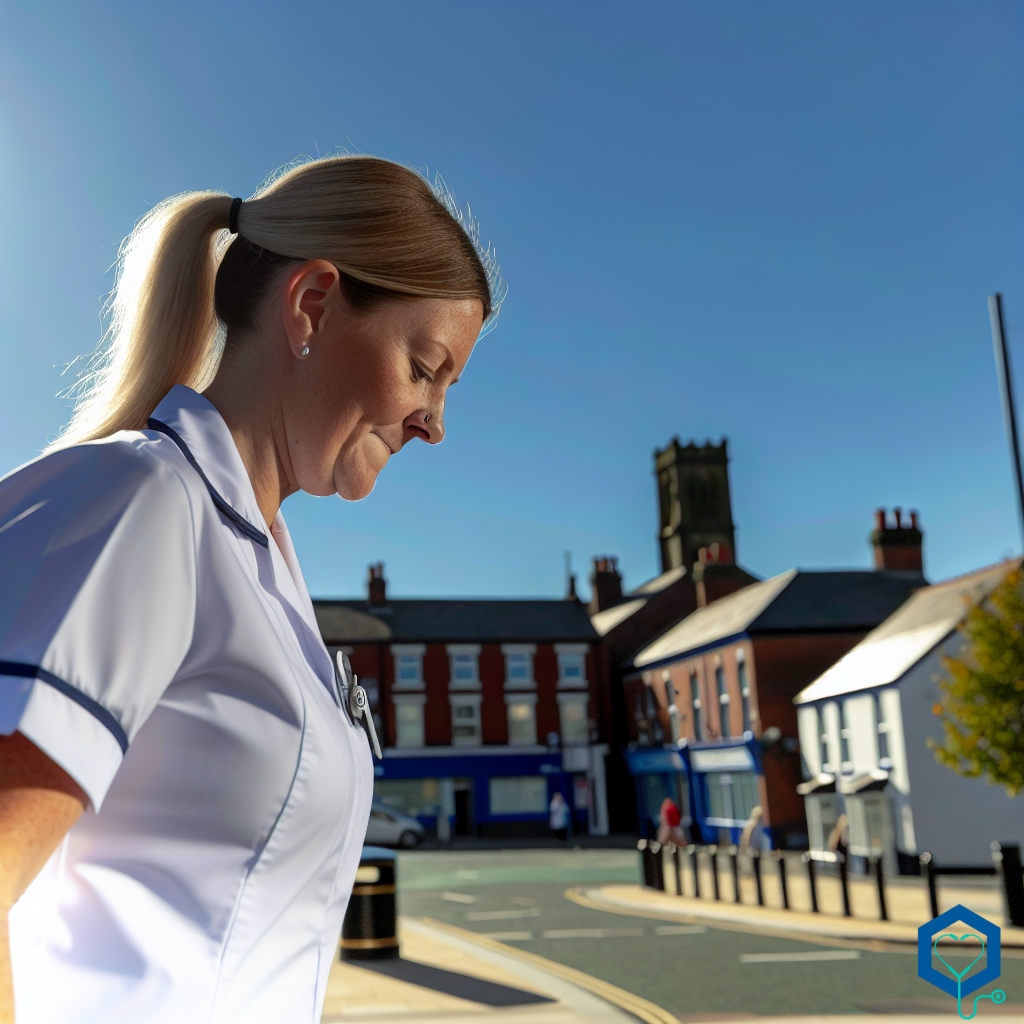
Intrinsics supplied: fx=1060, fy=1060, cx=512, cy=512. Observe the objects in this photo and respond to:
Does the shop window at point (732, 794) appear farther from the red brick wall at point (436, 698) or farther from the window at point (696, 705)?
the red brick wall at point (436, 698)

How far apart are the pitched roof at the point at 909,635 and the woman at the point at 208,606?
23.1m

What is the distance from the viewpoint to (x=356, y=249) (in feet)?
4.62

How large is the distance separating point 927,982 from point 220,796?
30.6ft

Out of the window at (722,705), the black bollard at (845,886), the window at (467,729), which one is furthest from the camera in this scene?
the window at (467,729)

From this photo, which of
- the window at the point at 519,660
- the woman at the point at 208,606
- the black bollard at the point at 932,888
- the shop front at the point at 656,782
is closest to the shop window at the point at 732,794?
the shop front at the point at 656,782

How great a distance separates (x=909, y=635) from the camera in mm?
25422

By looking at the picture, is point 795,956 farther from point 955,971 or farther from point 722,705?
point 722,705

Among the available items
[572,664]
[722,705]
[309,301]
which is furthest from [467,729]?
[309,301]

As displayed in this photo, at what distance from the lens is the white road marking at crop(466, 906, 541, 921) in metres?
14.6

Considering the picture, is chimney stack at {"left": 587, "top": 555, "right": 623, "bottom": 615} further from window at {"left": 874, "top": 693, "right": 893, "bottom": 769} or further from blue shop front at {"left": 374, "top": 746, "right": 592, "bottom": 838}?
window at {"left": 874, "top": 693, "right": 893, "bottom": 769}

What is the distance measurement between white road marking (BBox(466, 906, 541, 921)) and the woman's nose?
46.2ft

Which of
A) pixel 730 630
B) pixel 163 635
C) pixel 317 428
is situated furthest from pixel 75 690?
pixel 730 630

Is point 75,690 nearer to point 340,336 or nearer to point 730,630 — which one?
point 340,336

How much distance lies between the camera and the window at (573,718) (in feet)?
144
